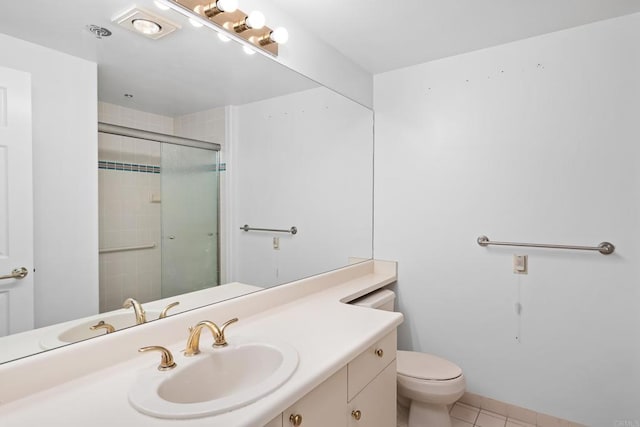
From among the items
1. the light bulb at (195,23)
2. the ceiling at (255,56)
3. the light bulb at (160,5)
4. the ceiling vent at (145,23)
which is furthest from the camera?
the light bulb at (195,23)

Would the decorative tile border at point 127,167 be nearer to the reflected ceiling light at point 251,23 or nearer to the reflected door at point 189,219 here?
the reflected door at point 189,219

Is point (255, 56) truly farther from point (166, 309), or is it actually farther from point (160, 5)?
point (166, 309)

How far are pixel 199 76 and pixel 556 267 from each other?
202cm

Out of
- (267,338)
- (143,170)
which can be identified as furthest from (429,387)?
(143,170)

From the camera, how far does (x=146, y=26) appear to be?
123cm

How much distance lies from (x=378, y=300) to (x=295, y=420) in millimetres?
1219

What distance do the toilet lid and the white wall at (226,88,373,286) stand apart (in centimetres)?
68

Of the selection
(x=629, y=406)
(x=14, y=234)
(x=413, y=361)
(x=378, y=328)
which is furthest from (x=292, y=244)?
(x=629, y=406)

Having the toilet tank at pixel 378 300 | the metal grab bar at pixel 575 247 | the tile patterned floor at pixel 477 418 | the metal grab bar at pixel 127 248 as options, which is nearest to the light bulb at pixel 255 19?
the metal grab bar at pixel 127 248

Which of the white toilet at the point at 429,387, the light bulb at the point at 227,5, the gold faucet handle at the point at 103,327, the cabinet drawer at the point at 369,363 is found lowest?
the white toilet at the point at 429,387

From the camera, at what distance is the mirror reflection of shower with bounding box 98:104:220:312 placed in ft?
3.59

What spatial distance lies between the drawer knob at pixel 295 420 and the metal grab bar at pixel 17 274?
0.81 meters

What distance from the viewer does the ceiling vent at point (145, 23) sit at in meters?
1.15

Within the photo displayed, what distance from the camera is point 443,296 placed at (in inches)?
87.5
